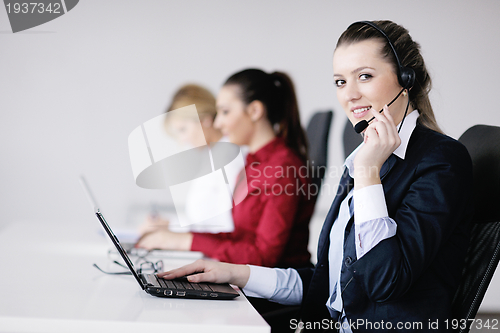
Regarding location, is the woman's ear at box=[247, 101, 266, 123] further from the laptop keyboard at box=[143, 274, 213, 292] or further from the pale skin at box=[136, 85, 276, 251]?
the laptop keyboard at box=[143, 274, 213, 292]

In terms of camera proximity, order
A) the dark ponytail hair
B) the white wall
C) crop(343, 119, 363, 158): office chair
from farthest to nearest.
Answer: the white wall → the dark ponytail hair → crop(343, 119, 363, 158): office chair

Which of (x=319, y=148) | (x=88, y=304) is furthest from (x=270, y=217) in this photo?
(x=88, y=304)

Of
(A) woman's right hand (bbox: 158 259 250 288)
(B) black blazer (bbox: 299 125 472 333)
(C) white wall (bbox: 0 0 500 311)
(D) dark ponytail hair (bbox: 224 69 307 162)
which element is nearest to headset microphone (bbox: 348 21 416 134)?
(B) black blazer (bbox: 299 125 472 333)

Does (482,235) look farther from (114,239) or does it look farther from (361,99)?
(114,239)

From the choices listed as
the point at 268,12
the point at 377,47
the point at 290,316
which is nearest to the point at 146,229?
the point at 290,316

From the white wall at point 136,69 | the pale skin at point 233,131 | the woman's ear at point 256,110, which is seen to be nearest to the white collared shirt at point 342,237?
the pale skin at point 233,131

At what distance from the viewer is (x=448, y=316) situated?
34.7 inches

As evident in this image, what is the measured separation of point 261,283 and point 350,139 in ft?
1.93

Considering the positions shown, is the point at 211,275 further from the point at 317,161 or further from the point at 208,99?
the point at 208,99

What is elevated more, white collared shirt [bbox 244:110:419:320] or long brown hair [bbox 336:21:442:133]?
long brown hair [bbox 336:21:442:133]

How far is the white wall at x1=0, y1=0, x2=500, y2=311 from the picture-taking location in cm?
299

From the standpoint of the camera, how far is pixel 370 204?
897 millimetres

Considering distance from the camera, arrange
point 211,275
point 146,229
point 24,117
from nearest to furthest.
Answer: point 211,275
point 146,229
point 24,117

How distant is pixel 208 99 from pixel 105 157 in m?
0.89
